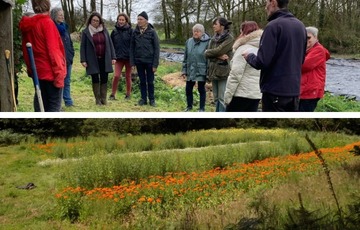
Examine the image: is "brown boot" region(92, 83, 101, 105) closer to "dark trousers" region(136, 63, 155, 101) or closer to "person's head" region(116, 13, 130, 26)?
Answer: "dark trousers" region(136, 63, 155, 101)

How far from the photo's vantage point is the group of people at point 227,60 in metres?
2.57

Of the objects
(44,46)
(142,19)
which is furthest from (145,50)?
(44,46)

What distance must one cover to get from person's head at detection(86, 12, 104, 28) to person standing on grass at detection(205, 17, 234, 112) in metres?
0.80

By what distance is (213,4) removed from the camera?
4.33m

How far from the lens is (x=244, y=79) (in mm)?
2920

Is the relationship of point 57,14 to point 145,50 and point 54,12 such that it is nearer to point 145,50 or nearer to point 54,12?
point 54,12

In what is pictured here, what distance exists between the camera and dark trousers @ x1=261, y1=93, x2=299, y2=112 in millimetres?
2596

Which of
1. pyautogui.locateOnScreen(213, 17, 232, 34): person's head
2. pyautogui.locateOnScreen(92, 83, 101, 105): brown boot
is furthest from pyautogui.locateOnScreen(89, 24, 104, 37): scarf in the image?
pyautogui.locateOnScreen(213, 17, 232, 34): person's head

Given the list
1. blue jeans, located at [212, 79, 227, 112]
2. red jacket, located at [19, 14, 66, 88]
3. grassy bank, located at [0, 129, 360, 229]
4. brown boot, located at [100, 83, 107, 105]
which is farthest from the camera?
brown boot, located at [100, 83, 107, 105]

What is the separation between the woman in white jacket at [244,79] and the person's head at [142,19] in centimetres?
131

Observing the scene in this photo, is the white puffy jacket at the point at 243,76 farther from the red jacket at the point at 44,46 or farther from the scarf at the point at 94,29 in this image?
the scarf at the point at 94,29

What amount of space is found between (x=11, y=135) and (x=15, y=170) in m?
0.16

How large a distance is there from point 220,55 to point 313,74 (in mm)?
796

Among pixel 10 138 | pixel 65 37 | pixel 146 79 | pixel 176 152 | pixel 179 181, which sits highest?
pixel 65 37
